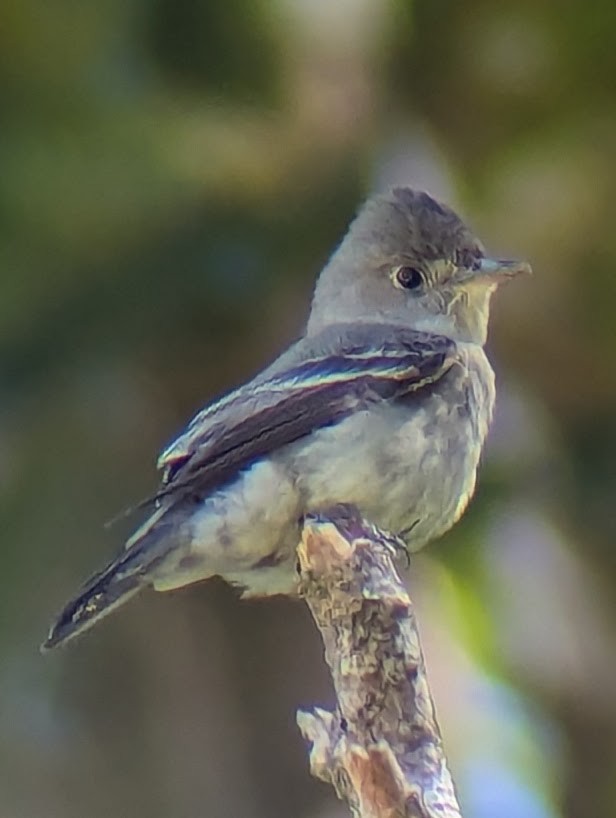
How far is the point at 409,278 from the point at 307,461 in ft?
2.88

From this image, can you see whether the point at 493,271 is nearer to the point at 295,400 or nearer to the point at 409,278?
the point at 409,278

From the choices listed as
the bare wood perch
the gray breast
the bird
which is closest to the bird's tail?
the bird

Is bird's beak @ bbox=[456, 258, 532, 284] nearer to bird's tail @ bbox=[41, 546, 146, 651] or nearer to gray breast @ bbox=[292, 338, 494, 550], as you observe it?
gray breast @ bbox=[292, 338, 494, 550]

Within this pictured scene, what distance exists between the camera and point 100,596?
388 centimetres

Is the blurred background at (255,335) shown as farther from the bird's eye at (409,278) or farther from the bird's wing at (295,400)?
the bird's wing at (295,400)

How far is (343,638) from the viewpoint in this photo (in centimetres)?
317

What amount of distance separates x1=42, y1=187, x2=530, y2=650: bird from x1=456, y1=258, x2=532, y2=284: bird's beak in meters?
0.01

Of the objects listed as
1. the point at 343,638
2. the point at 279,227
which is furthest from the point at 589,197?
the point at 343,638

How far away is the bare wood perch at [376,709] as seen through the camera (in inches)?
112

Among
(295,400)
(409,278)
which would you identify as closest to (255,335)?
(409,278)

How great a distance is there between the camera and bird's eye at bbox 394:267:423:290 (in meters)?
4.88

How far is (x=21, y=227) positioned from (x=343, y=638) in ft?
7.63

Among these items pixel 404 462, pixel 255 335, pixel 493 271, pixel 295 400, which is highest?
pixel 255 335

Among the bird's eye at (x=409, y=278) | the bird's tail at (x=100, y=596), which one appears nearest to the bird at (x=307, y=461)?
the bird's tail at (x=100, y=596)
